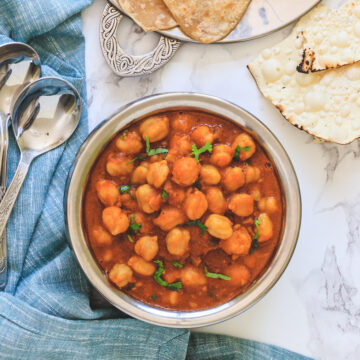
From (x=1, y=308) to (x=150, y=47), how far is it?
138cm

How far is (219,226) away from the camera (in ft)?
6.28

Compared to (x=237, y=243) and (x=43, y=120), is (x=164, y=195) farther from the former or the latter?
(x=43, y=120)

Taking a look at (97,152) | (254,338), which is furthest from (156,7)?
(254,338)

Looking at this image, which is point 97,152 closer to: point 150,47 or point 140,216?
point 140,216

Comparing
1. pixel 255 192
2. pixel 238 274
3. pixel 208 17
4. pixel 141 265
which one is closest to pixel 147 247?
pixel 141 265

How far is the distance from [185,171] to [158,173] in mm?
109

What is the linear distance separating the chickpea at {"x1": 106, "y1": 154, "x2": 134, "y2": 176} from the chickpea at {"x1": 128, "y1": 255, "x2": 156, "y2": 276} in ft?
1.15

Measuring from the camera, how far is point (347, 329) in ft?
7.98

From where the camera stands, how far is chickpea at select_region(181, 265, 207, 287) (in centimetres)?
200

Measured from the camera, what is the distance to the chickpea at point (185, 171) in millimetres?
1883

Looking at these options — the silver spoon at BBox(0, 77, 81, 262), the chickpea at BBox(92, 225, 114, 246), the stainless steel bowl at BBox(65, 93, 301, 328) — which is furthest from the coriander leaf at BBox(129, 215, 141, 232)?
the silver spoon at BBox(0, 77, 81, 262)

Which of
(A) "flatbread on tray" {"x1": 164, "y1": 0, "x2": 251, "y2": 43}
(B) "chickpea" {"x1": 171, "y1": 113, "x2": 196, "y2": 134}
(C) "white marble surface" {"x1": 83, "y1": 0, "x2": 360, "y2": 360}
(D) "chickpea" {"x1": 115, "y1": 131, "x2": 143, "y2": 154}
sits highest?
(A) "flatbread on tray" {"x1": 164, "y1": 0, "x2": 251, "y2": 43}

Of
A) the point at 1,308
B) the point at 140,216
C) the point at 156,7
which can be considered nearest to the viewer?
the point at 140,216

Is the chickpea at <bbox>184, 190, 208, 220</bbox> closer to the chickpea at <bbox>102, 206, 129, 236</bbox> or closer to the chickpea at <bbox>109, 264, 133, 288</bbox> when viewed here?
the chickpea at <bbox>102, 206, 129, 236</bbox>
